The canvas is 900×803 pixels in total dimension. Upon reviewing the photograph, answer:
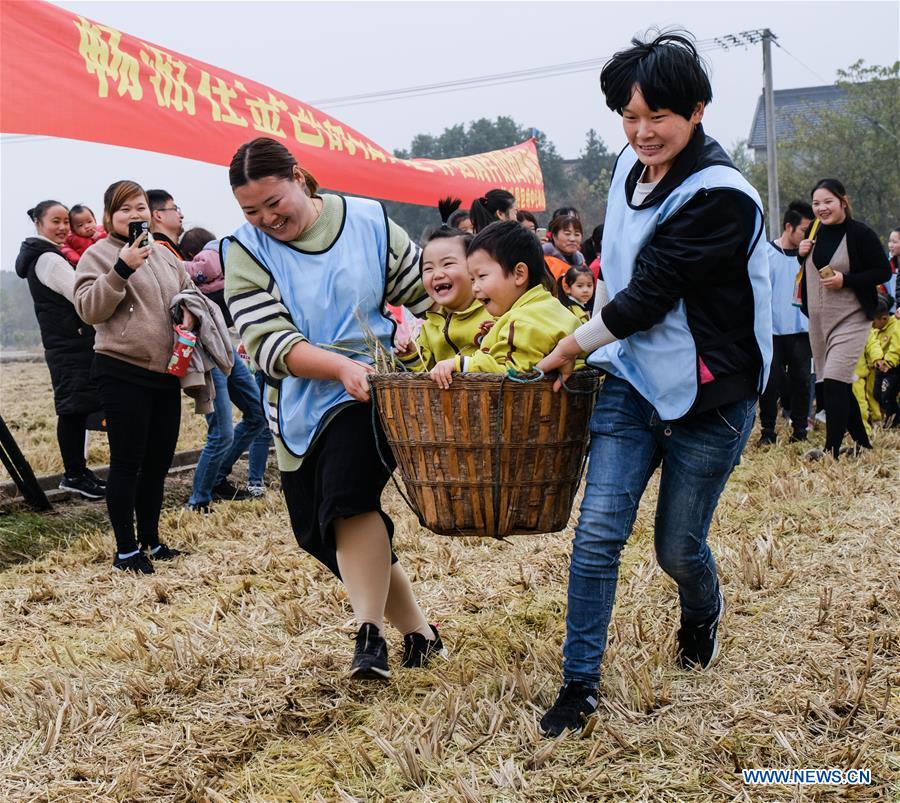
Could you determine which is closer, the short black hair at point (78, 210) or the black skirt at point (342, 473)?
the black skirt at point (342, 473)

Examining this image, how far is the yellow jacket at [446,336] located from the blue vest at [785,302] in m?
6.11

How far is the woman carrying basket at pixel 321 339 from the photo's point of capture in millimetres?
3512

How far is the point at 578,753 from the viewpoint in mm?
3082

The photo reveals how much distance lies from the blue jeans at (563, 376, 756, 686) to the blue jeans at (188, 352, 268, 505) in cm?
444

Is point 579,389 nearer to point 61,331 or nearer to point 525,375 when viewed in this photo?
point 525,375

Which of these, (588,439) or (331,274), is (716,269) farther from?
(331,274)

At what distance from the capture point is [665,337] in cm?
314

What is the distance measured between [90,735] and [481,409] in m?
1.72

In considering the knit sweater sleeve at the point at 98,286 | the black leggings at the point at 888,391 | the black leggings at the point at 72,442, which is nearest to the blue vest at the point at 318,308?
the knit sweater sleeve at the point at 98,286

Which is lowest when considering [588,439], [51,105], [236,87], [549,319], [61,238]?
[588,439]

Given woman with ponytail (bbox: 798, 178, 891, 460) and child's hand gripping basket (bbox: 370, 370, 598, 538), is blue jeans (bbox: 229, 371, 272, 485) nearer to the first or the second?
woman with ponytail (bbox: 798, 178, 891, 460)

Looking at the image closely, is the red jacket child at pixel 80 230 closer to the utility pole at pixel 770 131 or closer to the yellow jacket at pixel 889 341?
the yellow jacket at pixel 889 341

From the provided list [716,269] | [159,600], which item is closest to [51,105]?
[159,600]

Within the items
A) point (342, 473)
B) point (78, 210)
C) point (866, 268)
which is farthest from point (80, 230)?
point (866, 268)
